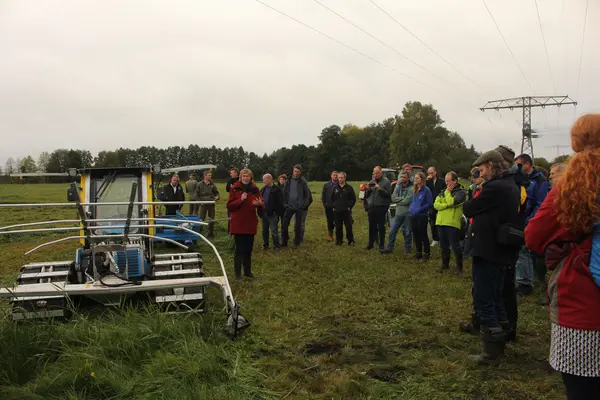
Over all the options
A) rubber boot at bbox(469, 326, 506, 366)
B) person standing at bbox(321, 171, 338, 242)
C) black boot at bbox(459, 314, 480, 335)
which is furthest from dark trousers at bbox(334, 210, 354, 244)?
rubber boot at bbox(469, 326, 506, 366)

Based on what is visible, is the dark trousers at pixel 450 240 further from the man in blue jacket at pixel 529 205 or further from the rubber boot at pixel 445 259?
the man in blue jacket at pixel 529 205

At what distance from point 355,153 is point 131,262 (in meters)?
80.9

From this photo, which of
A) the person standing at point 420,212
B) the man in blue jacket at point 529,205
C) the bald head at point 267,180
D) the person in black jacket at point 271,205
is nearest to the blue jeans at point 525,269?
the man in blue jacket at point 529,205

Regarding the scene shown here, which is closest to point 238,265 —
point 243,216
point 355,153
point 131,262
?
point 243,216

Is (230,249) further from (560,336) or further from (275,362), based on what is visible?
(560,336)

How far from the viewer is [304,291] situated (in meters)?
7.27

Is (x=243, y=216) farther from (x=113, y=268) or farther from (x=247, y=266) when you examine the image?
(x=113, y=268)

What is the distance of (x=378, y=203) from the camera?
36.4 ft

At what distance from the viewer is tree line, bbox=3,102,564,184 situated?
67.5m

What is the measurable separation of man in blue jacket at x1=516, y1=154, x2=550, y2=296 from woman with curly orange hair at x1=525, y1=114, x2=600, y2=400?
4666 millimetres

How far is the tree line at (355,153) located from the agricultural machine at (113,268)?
4341cm

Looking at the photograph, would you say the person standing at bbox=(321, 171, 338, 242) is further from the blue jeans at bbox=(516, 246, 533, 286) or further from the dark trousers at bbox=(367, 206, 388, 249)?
the blue jeans at bbox=(516, 246, 533, 286)

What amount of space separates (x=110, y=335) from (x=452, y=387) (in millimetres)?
3085

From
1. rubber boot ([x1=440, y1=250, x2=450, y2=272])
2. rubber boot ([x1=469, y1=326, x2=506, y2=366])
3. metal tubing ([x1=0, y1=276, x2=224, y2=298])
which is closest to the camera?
rubber boot ([x1=469, y1=326, x2=506, y2=366])
